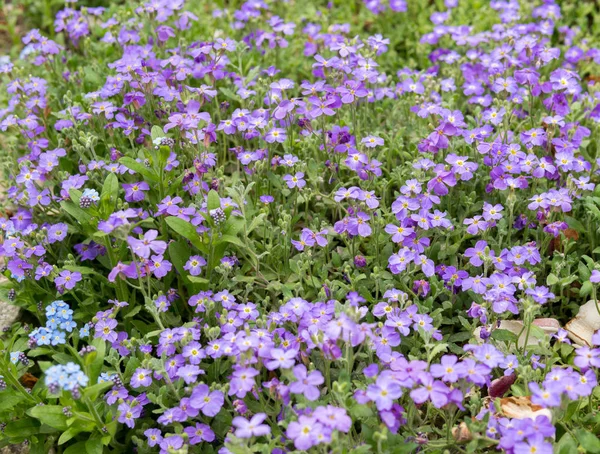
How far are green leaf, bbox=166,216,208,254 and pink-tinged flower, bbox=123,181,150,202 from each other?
1.85 ft

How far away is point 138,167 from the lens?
15.5ft

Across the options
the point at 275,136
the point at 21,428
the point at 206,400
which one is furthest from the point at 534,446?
the point at 21,428

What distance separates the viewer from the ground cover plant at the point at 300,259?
3693 millimetres

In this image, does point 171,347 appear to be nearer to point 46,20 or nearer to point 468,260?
Answer: point 468,260

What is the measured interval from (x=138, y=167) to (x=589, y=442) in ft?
10.3

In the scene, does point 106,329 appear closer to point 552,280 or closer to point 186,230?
point 186,230

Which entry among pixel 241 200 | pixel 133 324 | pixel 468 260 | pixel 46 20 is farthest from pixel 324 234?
pixel 46 20

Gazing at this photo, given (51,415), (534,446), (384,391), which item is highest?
(384,391)

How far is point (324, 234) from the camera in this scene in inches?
182

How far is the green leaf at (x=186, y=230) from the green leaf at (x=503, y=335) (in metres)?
1.85

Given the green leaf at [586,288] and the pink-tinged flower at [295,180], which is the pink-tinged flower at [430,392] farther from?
the pink-tinged flower at [295,180]

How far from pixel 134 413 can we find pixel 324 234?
1.61 m

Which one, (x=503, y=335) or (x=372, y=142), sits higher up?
(x=372, y=142)

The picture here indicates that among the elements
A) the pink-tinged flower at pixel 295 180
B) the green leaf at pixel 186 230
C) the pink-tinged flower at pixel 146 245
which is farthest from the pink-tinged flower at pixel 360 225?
the pink-tinged flower at pixel 146 245
